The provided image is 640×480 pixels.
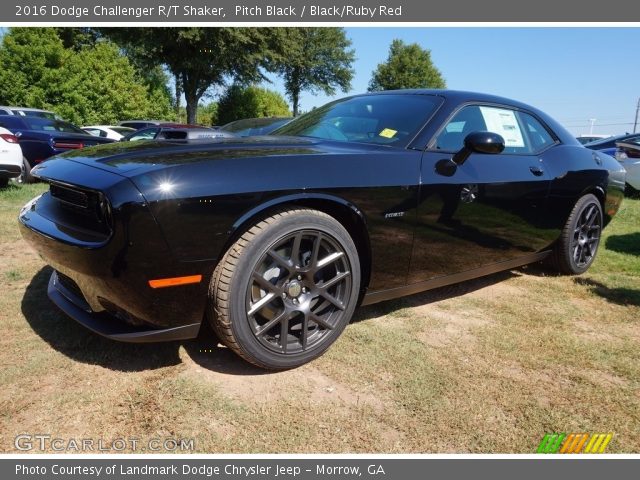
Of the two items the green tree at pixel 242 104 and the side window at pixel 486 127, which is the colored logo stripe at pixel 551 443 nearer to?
the side window at pixel 486 127

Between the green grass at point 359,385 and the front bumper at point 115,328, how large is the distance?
0.83 ft

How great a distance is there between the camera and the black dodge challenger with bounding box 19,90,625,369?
1823 millimetres

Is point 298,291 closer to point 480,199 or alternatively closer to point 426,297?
point 480,199

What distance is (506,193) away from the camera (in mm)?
2965

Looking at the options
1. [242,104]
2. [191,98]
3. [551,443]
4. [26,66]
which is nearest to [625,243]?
[551,443]

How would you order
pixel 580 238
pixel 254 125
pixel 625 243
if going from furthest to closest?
1. pixel 254 125
2. pixel 625 243
3. pixel 580 238

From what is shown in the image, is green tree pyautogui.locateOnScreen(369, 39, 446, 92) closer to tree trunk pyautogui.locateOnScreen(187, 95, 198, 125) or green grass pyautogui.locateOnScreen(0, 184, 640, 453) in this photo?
tree trunk pyautogui.locateOnScreen(187, 95, 198, 125)

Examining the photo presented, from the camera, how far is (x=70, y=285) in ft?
7.39

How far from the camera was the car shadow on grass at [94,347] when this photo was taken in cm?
221

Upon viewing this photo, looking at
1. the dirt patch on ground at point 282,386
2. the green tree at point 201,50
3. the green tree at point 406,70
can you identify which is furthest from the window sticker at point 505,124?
the green tree at point 406,70

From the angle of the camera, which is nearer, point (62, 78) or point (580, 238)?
point (580, 238)

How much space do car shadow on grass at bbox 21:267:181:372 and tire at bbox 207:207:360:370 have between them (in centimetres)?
45

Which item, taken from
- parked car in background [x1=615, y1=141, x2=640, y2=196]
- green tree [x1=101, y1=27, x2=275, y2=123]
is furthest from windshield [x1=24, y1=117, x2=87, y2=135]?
Result: green tree [x1=101, y1=27, x2=275, y2=123]

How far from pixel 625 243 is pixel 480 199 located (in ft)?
11.6
